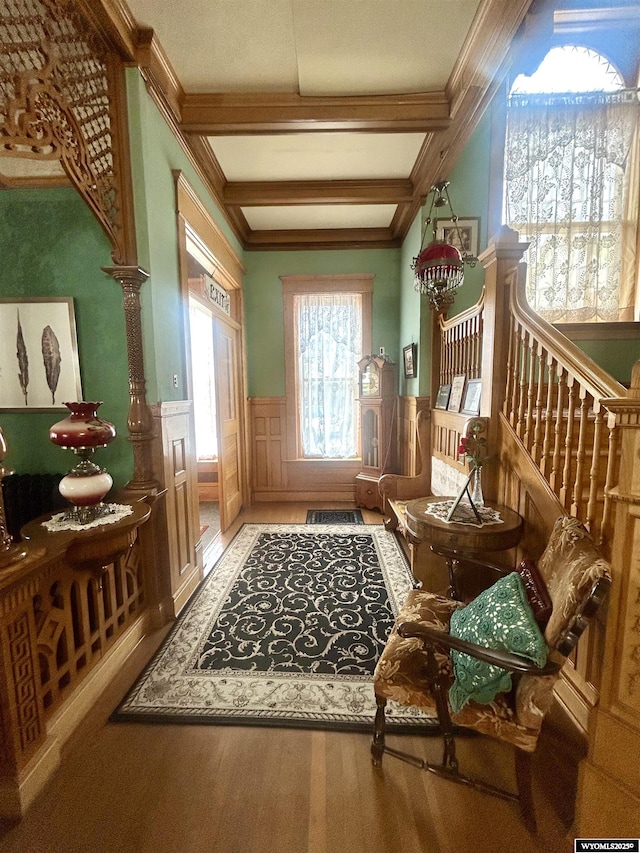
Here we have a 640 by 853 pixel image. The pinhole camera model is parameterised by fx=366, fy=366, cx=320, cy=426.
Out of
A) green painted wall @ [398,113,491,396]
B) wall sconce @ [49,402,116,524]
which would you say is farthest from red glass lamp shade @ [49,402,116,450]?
green painted wall @ [398,113,491,396]

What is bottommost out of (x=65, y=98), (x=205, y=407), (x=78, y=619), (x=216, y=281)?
(x=78, y=619)

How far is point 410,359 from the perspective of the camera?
3.86 m

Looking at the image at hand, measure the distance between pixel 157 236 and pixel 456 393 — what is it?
2327 millimetres

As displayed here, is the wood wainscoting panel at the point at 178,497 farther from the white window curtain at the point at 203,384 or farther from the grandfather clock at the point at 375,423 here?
the white window curtain at the point at 203,384

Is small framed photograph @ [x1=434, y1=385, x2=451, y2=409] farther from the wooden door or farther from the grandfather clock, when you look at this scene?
the wooden door

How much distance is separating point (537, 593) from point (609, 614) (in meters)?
0.21

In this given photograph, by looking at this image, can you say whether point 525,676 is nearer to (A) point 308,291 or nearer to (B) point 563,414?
(B) point 563,414

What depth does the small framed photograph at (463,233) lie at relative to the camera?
10.8ft

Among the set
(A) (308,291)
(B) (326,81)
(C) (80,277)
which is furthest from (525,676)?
(A) (308,291)

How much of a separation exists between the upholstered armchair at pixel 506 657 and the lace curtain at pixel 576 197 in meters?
2.98

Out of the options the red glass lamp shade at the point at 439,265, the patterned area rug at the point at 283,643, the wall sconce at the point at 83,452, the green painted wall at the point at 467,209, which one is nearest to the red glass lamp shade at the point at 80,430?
the wall sconce at the point at 83,452

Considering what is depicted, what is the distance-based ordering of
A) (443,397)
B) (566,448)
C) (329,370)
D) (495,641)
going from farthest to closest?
(329,370) < (443,397) < (566,448) < (495,641)

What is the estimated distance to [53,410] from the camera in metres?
2.32

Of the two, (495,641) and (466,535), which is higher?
(466,535)
